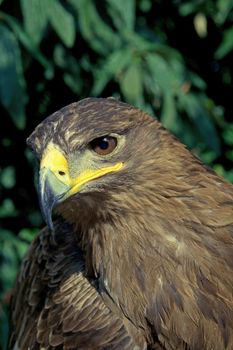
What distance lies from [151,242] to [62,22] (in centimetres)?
177

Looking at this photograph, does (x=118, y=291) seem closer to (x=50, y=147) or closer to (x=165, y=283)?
(x=165, y=283)

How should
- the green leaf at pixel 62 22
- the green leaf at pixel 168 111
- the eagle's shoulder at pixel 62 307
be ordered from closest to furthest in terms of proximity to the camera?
the eagle's shoulder at pixel 62 307 → the green leaf at pixel 62 22 → the green leaf at pixel 168 111

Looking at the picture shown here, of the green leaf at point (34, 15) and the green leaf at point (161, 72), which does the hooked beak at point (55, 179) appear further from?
the green leaf at point (161, 72)

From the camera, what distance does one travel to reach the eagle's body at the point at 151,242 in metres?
3.26

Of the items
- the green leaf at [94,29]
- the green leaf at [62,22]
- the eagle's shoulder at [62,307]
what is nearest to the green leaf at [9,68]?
the green leaf at [62,22]

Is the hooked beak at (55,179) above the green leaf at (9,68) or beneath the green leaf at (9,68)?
beneath

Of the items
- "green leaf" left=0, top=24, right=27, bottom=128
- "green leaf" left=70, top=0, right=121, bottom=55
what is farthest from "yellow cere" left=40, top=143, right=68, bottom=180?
"green leaf" left=70, top=0, right=121, bottom=55

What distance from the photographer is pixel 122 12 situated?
4.95 m

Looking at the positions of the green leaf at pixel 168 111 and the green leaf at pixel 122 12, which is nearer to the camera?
the green leaf at pixel 122 12

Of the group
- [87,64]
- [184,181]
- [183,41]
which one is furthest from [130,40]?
[184,181]

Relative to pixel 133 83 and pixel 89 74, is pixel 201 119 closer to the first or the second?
pixel 133 83

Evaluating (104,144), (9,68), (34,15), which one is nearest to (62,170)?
(104,144)

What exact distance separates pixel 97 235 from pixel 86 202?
0.55 feet

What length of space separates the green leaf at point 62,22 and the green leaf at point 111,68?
0.34m
